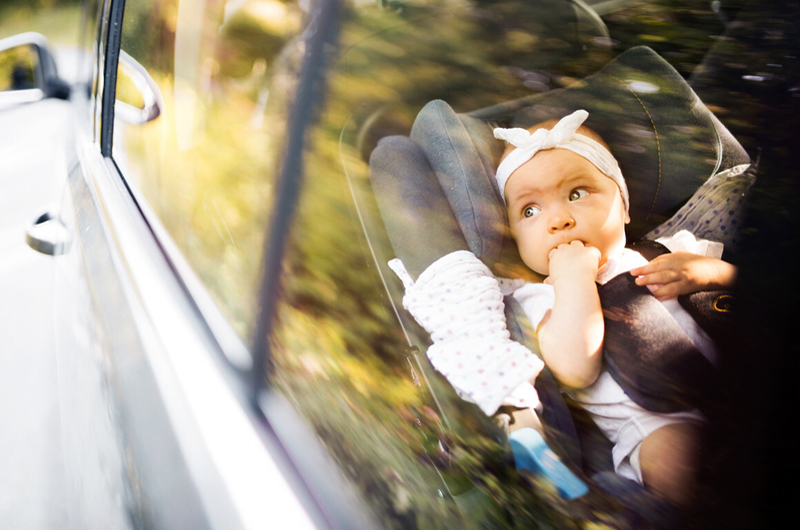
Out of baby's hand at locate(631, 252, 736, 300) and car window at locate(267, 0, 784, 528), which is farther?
car window at locate(267, 0, 784, 528)

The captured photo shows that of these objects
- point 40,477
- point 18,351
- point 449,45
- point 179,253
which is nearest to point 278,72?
point 449,45

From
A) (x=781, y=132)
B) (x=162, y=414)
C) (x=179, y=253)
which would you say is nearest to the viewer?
(x=781, y=132)

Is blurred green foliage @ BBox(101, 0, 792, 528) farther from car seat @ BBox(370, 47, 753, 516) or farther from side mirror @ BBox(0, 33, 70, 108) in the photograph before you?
side mirror @ BBox(0, 33, 70, 108)

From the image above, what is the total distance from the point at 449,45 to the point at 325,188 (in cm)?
45

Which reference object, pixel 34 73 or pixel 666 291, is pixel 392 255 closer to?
pixel 666 291

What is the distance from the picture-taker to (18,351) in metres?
2.11

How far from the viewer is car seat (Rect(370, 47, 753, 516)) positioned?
31.4 inches

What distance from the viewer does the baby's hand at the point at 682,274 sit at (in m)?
0.66

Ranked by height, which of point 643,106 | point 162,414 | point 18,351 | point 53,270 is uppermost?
point 643,106

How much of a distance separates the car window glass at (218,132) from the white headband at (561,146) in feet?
1.54

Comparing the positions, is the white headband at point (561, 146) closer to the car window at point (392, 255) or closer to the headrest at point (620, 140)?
the headrest at point (620, 140)

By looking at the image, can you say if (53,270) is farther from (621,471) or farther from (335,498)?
(621,471)

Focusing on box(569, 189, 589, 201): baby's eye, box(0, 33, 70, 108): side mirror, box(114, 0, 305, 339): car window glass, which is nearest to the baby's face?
box(569, 189, 589, 201): baby's eye

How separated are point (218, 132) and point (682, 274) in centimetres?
106
